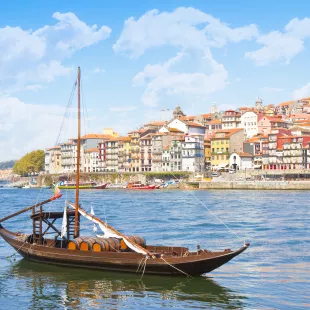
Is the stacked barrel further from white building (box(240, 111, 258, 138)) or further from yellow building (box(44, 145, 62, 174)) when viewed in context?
yellow building (box(44, 145, 62, 174))

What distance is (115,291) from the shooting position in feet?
84.5

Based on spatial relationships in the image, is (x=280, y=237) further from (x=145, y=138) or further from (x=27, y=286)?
(x=145, y=138)

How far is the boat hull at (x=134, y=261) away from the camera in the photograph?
86.6 ft

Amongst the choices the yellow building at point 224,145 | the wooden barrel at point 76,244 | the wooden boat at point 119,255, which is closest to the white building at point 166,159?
the yellow building at point 224,145

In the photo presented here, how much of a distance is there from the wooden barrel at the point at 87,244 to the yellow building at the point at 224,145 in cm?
11260

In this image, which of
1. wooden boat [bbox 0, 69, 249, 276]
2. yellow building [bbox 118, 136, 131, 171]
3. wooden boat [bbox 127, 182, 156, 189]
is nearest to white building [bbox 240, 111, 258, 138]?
yellow building [bbox 118, 136, 131, 171]

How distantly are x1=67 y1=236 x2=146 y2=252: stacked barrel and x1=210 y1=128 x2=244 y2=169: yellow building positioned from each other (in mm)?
112090

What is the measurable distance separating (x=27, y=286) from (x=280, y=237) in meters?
18.3

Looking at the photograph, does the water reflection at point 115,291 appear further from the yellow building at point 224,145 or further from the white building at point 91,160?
the white building at point 91,160

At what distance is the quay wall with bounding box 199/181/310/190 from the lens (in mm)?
108387

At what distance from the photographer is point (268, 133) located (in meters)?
143

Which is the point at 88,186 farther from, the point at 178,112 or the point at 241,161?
the point at 178,112

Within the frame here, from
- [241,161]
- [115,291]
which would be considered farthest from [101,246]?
[241,161]

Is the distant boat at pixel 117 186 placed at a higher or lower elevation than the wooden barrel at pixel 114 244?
higher
